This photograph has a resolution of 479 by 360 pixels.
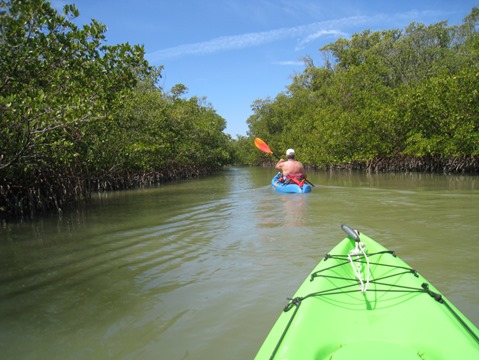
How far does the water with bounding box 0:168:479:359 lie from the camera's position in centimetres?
254

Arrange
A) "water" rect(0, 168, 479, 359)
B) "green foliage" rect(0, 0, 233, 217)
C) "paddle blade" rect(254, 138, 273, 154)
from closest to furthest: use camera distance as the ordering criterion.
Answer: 1. "water" rect(0, 168, 479, 359)
2. "green foliage" rect(0, 0, 233, 217)
3. "paddle blade" rect(254, 138, 273, 154)

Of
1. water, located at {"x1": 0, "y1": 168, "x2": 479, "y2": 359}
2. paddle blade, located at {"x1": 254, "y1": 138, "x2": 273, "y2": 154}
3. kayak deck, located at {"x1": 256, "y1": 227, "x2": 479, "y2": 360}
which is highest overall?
paddle blade, located at {"x1": 254, "y1": 138, "x2": 273, "y2": 154}

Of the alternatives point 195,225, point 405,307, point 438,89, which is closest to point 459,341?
point 405,307

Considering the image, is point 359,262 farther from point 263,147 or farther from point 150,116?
point 150,116

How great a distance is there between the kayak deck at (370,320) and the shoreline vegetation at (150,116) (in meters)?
4.60

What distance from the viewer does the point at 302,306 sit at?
220 cm

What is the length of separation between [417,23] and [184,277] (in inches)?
1316

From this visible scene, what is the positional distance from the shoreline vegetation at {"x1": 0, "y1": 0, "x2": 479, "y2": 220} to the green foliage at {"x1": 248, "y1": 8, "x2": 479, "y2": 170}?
0.26 feet

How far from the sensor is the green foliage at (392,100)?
13.8 meters

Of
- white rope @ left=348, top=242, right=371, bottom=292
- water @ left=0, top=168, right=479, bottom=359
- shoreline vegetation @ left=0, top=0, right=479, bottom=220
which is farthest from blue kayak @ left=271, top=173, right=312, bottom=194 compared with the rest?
white rope @ left=348, top=242, right=371, bottom=292

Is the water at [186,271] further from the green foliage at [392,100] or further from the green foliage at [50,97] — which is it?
the green foliage at [392,100]

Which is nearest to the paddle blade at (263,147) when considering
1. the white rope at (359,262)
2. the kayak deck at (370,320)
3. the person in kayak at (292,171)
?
the person in kayak at (292,171)

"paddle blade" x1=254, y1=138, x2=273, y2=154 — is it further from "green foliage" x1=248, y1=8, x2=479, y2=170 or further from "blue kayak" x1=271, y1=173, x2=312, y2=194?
"green foliage" x1=248, y1=8, x2=479, y2=170

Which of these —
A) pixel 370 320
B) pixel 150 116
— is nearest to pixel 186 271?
pixel 370 320
